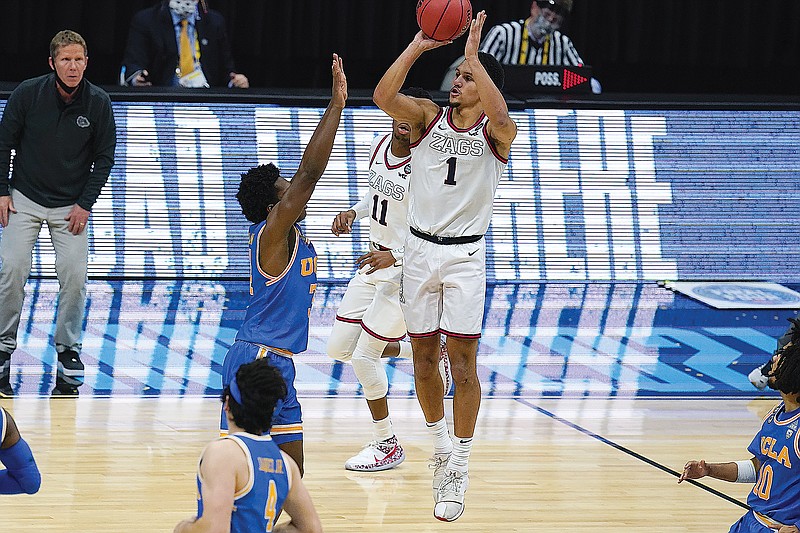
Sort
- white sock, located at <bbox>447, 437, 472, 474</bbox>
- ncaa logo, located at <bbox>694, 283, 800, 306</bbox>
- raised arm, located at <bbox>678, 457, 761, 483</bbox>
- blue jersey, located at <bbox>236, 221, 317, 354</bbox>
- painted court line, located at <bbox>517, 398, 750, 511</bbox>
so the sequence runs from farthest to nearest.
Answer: ncaa logo, located at <bbox>694, 283, 800, 306</bbox>, painted court line, located at <bbox>517, 398, 750, 511</bbox>, white sock, located at <bbox>447, 437, 472, 474</bbox>, blue jersey, located at <bbox>236, 221, 317, 354</bbox>, raised arm, located at <bbox>678, 457, 761, 483</bbox>

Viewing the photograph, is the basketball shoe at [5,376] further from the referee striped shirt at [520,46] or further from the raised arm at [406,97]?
the referee striped shirt at [520,46]

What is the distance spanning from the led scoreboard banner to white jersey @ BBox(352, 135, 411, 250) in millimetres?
4501

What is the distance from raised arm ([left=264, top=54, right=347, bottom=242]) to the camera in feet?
17.1

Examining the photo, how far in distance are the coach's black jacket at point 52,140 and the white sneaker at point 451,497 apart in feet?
11.6

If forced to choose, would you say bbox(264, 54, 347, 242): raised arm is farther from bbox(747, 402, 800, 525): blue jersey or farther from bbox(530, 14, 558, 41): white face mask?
bbox(530, 14, 558, 41): white face mask

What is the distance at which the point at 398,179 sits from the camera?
7027 millimetres

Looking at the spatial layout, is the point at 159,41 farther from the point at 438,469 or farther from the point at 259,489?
the point at 259,489

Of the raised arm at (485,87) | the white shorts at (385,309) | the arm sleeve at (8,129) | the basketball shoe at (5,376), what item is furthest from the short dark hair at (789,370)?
the arm sleeve at (8,129)

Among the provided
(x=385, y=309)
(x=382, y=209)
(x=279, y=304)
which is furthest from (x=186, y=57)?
(x=279, y=304)

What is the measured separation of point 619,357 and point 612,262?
2.36 meters

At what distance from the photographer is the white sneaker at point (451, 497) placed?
5822 mm

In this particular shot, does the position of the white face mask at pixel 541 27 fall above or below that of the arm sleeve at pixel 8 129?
above

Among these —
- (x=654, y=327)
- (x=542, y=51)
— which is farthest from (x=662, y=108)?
(x=654, y=327)

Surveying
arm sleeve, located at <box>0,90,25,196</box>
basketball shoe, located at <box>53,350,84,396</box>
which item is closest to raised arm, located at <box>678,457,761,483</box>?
basketball shoe, located at <box>53,350,84,396</box>
